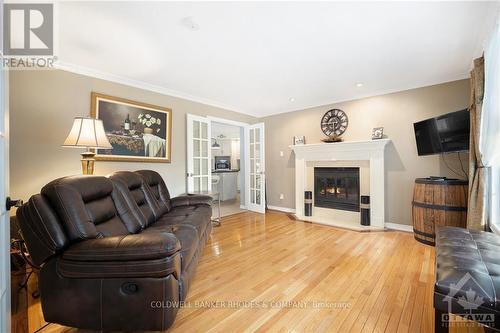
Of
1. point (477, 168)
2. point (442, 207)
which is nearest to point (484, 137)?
point (477, 168)

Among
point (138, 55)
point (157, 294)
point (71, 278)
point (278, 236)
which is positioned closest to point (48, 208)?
point (71, 278)

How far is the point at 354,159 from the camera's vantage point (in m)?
3.89

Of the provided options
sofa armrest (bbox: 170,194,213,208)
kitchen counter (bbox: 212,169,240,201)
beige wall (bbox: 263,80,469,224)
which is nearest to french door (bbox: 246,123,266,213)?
beige wall (bbox: 263,80,469,224)

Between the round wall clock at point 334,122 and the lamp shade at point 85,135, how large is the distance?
3.69 metres

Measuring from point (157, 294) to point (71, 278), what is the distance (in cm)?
50

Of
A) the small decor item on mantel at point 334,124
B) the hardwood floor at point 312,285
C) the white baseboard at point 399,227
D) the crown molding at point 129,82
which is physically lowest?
the hardwood floor at point 312,285

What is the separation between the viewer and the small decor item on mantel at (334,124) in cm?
407

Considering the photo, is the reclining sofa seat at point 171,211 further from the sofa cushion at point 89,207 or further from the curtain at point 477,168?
the curtain at point 477,168

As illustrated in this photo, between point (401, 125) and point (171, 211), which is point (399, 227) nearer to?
point (401, 125)

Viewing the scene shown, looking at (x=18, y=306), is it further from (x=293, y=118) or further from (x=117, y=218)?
(x=293, y=118)

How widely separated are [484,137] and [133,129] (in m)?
4.25

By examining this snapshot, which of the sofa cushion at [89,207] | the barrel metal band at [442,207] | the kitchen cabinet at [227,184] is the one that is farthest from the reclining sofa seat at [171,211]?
the kitchen cabinet at [227,184]

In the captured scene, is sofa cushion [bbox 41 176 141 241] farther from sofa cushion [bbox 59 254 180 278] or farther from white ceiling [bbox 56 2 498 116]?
white ceiling [bbox 56 2 498 116]

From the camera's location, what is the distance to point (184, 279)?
60.7 inches
